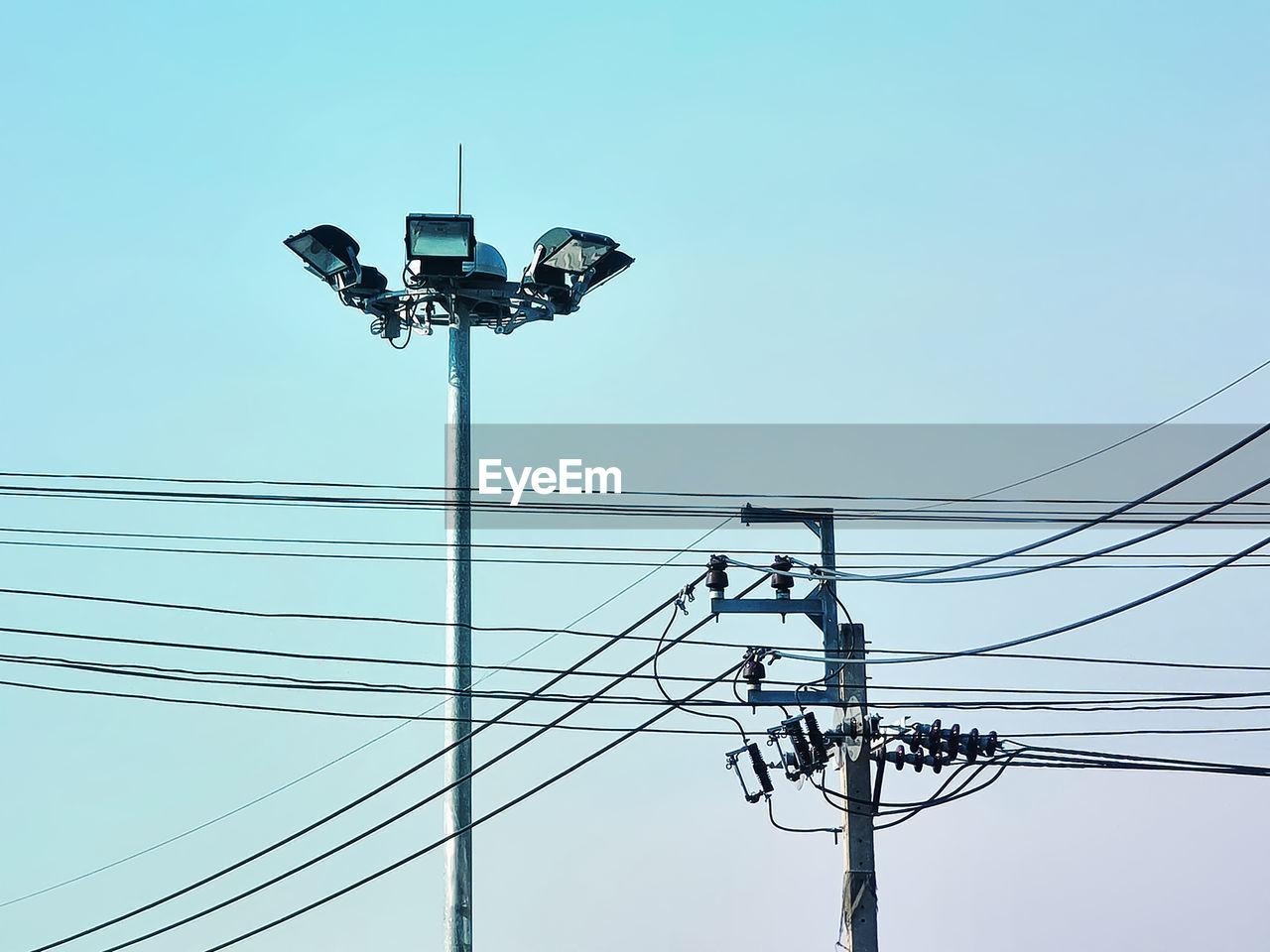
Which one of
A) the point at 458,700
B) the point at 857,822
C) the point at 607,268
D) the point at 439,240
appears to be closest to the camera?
the point at 857,822

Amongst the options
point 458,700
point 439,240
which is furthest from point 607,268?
point 458,700

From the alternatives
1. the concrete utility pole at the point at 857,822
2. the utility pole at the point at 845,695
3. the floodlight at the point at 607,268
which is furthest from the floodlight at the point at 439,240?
the concrete utility pole at the point at 857,822

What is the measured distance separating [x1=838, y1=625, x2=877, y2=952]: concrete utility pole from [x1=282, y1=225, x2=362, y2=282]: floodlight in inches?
478

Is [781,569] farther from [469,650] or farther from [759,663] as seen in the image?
[469,650]

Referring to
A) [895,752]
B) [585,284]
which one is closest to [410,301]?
[585,284]

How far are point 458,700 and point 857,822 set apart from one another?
316 inches

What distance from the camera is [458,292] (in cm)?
2541

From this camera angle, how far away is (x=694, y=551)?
59.2 feet

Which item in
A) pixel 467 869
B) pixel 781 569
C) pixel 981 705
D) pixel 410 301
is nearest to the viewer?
pixel 781 569

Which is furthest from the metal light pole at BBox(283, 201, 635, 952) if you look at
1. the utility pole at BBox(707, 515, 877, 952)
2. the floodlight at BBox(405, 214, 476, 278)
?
the utility pole at BBox(707, 515, 877, 952)

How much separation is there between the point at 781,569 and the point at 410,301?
1200 cm

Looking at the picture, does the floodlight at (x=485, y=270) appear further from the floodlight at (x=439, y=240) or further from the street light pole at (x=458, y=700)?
the street light pole at (x=458, y=700)

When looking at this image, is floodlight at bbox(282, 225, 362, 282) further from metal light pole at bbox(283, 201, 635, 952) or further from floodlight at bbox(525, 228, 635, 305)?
floodlight at bbox(525, 228, 635, 305)

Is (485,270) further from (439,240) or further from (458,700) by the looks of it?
(458,700)
